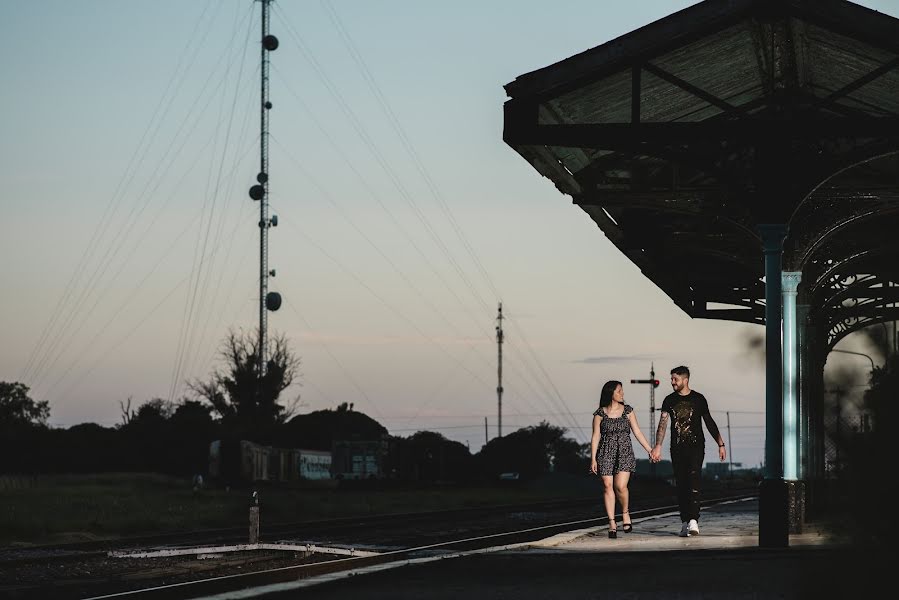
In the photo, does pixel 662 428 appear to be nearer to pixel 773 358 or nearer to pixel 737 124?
pixel 773 358

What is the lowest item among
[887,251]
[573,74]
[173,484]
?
[173,484]

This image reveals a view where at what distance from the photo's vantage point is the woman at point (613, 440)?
49.1 ft

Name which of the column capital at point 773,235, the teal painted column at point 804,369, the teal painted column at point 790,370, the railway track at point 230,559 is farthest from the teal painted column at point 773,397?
the teal painted column at point 804,369

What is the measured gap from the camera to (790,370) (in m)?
16.5

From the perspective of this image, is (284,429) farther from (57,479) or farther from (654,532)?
(654,532)

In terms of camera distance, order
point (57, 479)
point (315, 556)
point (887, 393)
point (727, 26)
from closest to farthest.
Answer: point (887, 393) → point (727, 26) → point (315, 556) → point (57, 479)

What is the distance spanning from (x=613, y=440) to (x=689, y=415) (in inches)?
35.9

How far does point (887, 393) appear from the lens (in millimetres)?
4578

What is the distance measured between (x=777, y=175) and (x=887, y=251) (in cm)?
613

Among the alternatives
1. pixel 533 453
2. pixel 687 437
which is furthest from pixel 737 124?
pixel 533 453

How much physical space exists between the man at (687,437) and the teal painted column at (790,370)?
1.79m

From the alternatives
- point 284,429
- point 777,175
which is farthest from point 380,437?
point 777,175

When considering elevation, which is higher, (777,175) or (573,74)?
(573,74)

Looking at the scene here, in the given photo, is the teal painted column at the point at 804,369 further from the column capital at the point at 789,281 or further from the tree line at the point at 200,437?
the tree line at the point at 200,437
